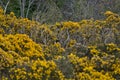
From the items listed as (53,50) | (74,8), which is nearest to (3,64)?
(53,50)

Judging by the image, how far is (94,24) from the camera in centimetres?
1113

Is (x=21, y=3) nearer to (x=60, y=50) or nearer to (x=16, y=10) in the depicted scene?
(x=16, y=10)

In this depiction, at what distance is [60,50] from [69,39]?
2.89 feet

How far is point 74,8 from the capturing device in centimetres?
2555

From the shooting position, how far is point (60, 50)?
9508mm

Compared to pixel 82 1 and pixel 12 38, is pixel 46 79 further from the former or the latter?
pixel 82 1

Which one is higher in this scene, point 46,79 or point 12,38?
point 12,38

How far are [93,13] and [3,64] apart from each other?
16357 millimetres

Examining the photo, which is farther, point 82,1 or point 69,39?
point 82,1

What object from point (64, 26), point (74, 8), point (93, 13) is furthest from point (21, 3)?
point (64, 26)

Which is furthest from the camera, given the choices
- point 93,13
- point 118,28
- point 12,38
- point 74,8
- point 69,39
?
point 74,8

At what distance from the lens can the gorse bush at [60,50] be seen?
7.98 meters

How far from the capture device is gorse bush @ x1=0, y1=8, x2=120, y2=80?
7984 mm

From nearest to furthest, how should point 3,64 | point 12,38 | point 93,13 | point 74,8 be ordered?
point 3,64, point 12,38, point 93,13, point 74,8
